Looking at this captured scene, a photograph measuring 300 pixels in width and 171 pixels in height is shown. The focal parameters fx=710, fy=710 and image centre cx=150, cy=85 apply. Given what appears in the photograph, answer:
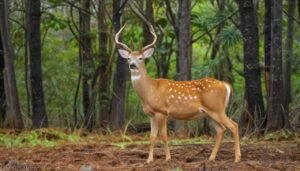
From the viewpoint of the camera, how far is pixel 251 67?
14.3 meters

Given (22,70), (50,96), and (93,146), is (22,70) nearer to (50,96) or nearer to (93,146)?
(50,96)

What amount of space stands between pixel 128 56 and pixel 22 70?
16.6 meters

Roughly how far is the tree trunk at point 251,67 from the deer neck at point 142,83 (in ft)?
15.1

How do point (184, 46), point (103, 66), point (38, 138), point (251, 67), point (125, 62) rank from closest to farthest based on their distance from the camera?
1. point (38, 138)
2. point (251, 67)
3. point (184, 46)
4. point (125, 62)
5. point (103, 66)

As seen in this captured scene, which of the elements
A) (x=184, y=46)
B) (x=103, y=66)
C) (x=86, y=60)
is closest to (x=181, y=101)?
(x=184, y=46)

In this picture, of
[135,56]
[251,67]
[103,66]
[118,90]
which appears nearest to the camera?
[135,56]

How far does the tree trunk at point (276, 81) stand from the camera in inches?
543

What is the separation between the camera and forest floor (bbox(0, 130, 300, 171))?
8.88 metres

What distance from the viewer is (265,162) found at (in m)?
9.29

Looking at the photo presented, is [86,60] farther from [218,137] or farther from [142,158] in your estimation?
[218,137]

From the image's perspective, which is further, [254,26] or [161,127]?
[254,26]

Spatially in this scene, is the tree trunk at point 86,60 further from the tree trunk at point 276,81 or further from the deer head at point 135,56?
the deer head at point 135,56

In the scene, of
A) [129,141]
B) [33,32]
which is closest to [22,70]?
[33,32]

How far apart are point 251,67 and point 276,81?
2.27 feet
